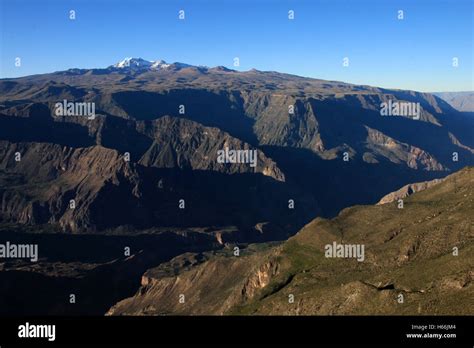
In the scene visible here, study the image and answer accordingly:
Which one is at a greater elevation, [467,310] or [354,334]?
[354,334]

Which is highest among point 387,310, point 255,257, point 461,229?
point 461,229

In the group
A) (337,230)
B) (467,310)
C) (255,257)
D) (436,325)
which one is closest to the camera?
(436,325)

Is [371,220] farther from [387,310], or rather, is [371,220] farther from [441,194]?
[387,310]

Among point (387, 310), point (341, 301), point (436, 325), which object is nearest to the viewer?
point (436, 325)

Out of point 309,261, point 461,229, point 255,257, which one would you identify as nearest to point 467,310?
point 461,229

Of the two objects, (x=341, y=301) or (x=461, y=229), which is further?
(x=461, y=229)

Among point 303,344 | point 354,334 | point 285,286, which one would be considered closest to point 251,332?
point 303,344

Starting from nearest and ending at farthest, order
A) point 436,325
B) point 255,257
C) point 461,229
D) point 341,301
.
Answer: point 436,325, point 341,301, point 461,229, point 255,257

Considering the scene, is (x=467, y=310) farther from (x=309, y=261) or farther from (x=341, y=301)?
(x=309, y=261)

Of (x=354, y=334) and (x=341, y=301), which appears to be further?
(x=341, y=301)
